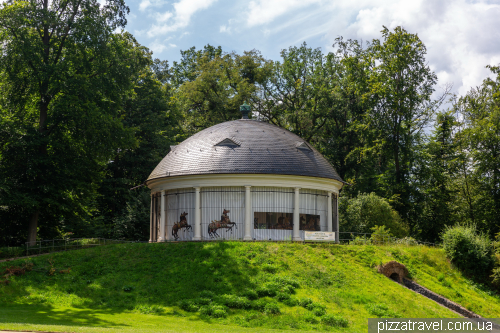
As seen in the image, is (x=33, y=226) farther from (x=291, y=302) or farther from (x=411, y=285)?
(x=411, y=285)

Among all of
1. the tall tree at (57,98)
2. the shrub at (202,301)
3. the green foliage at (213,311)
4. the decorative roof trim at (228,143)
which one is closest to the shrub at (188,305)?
the shrub at (202,301)

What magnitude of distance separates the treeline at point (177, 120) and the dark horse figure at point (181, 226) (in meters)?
7.77

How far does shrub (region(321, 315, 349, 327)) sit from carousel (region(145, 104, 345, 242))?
1264 cm

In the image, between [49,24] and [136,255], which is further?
[49,24]

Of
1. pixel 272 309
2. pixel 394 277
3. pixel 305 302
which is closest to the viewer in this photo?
pixel 272 309

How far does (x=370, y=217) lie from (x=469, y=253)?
12.3 metres

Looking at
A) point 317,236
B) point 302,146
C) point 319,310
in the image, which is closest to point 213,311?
point 319,310

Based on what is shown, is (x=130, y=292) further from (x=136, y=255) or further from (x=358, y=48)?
(x=358, y=48)

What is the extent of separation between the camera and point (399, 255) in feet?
111

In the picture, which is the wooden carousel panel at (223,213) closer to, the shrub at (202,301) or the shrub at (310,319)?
the shrub at (202,301)

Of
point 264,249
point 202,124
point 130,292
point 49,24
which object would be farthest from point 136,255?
point 202,124

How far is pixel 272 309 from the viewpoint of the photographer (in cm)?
2411

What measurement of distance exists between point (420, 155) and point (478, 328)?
29.6 meters

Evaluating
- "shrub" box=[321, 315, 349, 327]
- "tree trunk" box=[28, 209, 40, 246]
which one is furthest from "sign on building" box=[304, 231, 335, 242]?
"tree trunk" box=[28, 209, 40, 246]
